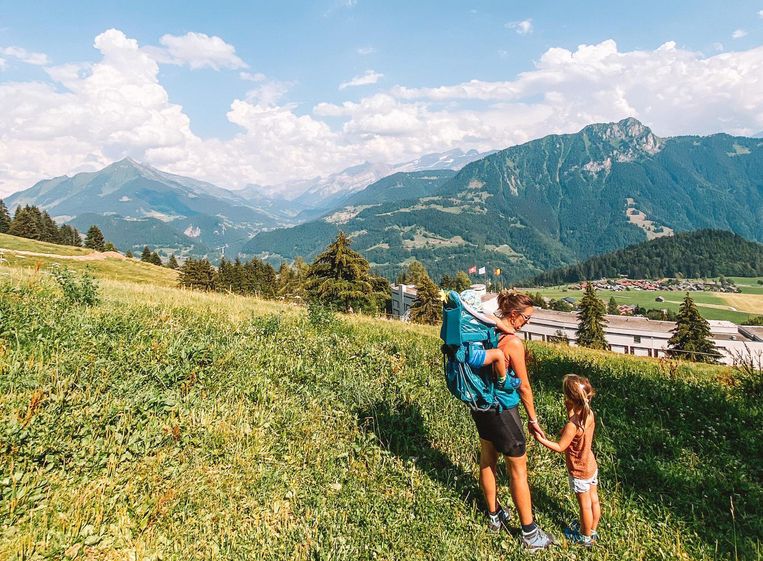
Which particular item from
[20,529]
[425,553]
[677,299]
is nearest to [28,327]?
[20,529]

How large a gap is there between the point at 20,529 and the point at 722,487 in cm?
773

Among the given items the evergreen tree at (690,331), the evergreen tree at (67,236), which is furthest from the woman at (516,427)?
the evergreen tree at (67,236)

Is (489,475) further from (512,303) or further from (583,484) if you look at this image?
(512,303)

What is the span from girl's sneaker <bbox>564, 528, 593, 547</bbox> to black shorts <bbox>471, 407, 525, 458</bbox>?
1151 millimetres

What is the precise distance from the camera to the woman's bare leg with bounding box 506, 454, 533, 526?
436cm

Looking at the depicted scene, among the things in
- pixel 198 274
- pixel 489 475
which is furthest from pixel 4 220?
pixel 489 475

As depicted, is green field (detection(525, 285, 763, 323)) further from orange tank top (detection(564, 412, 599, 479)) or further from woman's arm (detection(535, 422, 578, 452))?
woman's arm (detection(535, 422, 578, 452))

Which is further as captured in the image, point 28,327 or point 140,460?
point 28,327

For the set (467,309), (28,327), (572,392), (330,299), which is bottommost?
(330,299)

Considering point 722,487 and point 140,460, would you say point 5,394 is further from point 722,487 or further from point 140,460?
point 722,487

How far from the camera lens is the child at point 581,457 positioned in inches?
176

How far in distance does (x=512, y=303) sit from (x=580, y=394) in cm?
128

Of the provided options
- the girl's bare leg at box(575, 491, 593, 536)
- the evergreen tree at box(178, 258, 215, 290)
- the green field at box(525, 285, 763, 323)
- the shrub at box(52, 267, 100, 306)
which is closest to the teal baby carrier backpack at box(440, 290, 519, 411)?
the girl's bare leg at box(575, 491, 593, 536)

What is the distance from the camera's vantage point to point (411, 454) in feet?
19.7
